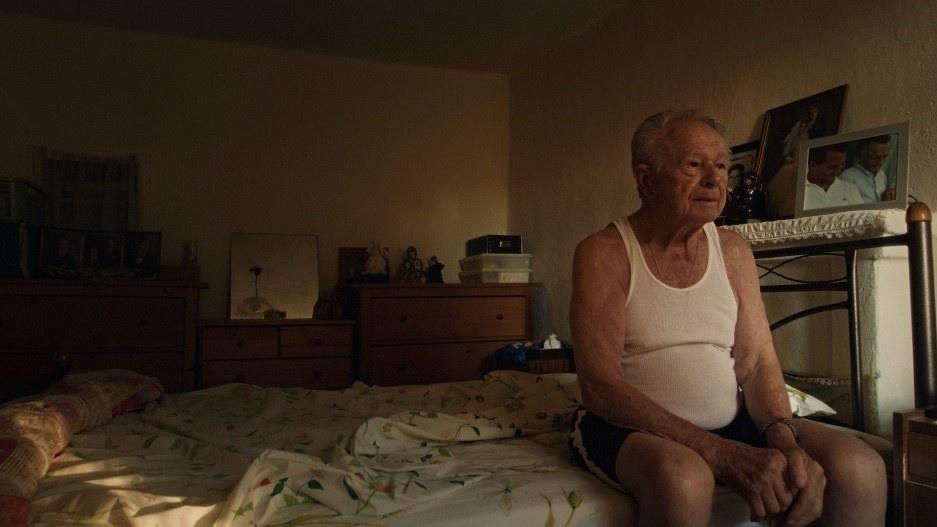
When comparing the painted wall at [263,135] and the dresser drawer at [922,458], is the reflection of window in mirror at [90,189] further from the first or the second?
the dresser drawer at [922,458]

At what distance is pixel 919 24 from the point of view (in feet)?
5.60

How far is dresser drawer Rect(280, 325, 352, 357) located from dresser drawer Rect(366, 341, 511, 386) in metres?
0.18

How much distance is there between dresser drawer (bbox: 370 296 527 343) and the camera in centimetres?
339

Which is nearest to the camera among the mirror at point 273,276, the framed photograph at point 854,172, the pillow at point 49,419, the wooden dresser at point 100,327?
the pillow at point 49,419

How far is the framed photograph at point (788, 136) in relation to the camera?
1964 millimetres

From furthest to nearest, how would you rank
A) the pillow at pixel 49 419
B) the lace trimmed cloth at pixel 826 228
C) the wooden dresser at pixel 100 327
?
the wooden dresser at pixel 100 327 → the lace trimmed cloth at pixel 826 228 → the pillow at pixel 49 419

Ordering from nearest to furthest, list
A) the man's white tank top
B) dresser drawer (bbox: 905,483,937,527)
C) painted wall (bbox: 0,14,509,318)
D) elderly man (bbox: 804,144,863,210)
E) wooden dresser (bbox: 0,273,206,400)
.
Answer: dresser drawer (bbox: 905,483,937,527) < the man's white tank top < elderly man (bbox: 804,144,863,210) < wooden dresser (bbox: 0,273,206,400) < painted wall (bbox: 0,14,509,318)

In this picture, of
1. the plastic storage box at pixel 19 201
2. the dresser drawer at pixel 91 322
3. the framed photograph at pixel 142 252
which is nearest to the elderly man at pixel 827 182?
the dresser drawer at pixel 91 322

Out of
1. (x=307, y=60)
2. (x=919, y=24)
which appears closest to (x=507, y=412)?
(x=919, y=24)

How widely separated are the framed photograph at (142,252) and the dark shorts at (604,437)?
A: 2.75m

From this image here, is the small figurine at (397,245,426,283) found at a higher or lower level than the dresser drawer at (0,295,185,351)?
higher

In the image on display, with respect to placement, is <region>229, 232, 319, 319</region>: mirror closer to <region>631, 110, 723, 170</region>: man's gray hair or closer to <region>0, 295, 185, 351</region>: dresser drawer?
<region>0, 295, 185, 351</region>: dresser drawer

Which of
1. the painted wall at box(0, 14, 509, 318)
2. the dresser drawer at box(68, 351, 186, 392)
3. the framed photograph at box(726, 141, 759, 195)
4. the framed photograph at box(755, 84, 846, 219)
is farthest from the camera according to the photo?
the painted wall at box(0, 14, 509, 318)

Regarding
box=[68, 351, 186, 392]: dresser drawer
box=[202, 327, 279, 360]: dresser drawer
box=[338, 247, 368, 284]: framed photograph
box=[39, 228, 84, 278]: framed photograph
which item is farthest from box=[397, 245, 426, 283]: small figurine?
box=[39, 228, 84, 278]: framed photograph
